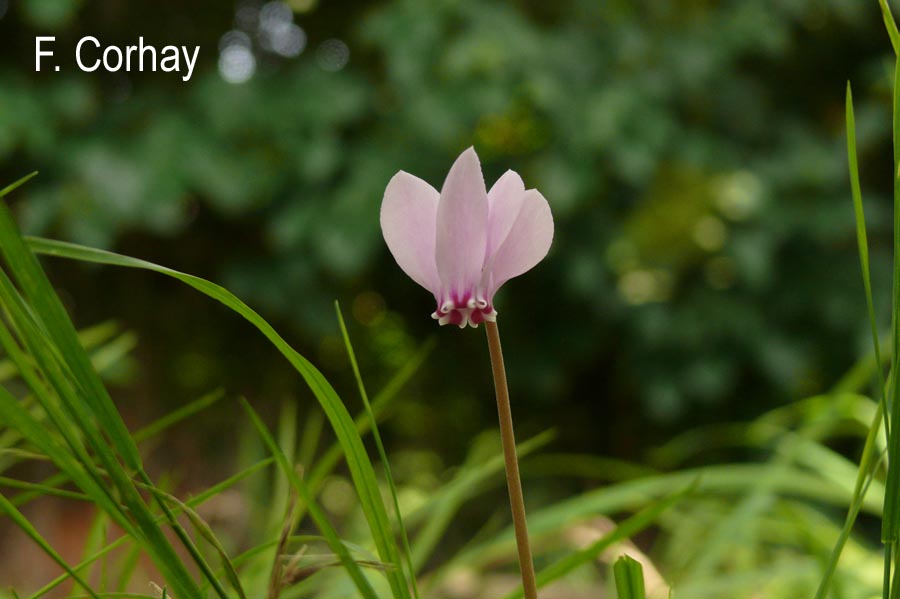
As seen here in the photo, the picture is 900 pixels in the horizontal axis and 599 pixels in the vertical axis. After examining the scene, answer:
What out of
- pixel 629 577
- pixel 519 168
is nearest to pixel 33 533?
pixel 629 577

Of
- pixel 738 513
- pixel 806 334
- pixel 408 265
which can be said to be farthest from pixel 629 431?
pixel 408 265

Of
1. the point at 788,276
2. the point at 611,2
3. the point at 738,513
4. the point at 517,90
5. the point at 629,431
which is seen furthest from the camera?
the point at 629,431

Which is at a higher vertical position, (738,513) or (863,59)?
(863,59)

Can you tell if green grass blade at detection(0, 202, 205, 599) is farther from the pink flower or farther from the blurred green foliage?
the blurred green foliage

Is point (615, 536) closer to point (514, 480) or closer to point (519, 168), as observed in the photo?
point (514, 480)

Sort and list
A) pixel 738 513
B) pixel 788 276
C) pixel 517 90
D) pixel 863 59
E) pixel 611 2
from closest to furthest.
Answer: pixel 738 513 → pixel 517 90 → pixel 611 2 → pixel 788 276 → pixel 863 59

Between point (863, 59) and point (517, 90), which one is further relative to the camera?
point (863, 59)

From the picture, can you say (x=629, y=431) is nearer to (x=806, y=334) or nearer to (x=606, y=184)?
(x=806, y=334)

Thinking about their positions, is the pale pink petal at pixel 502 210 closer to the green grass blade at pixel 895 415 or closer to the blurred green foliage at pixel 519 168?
the green grass blade at pixel 895 415

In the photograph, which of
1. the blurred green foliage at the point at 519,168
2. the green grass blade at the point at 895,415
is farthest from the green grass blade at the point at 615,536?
the blurred green foliage at the point at 519,168
